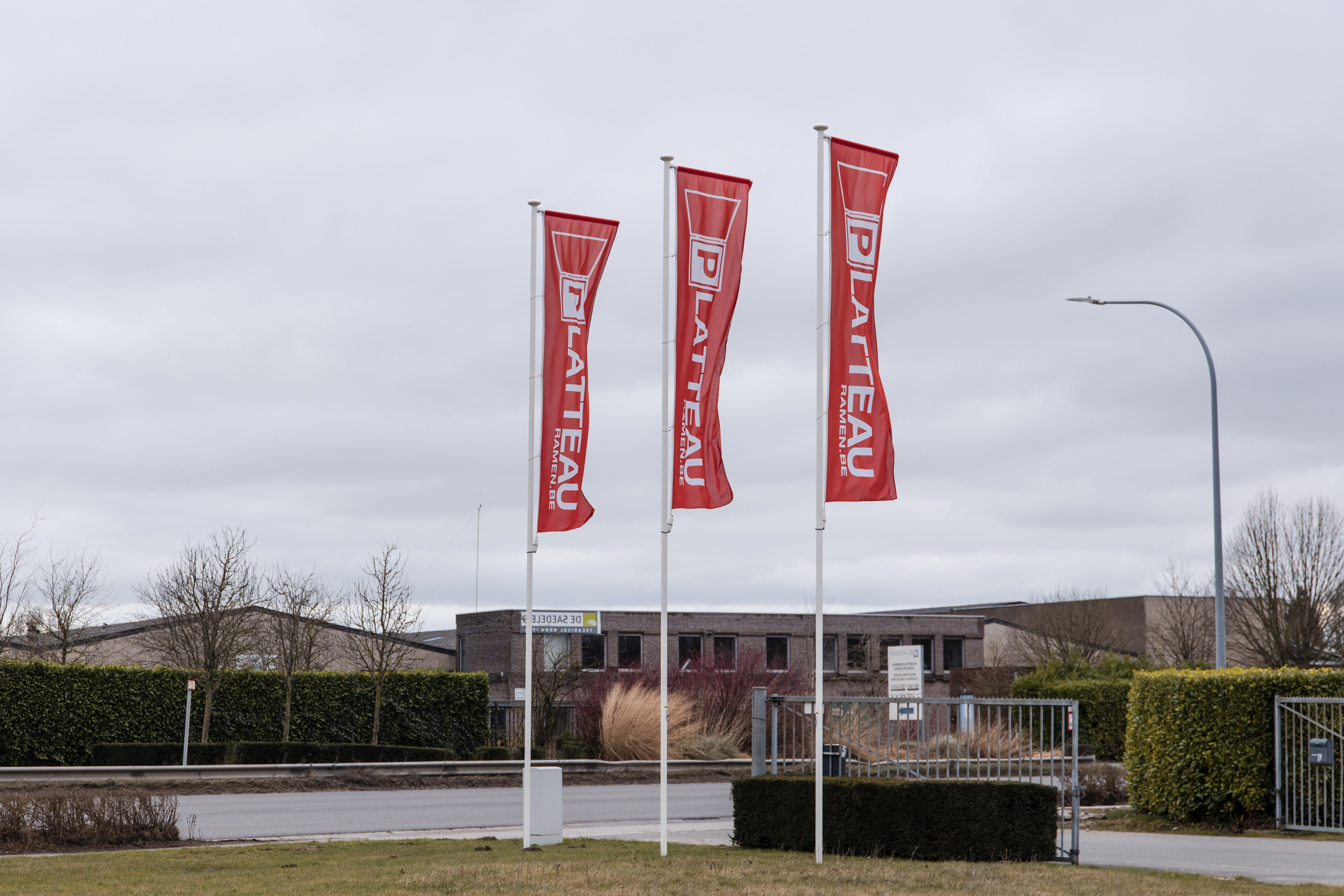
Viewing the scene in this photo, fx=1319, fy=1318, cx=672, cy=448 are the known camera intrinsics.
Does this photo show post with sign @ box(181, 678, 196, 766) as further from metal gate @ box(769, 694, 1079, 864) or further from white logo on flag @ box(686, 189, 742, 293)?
white logo on flag @ box(686, 189, 742, 293)

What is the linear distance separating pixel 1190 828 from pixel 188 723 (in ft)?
76.1

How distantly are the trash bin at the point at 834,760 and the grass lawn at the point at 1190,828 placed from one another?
17.2ft

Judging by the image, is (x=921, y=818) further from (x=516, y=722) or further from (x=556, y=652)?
(x=556, y=652)

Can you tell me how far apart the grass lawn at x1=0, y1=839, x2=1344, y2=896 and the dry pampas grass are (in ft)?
65.9

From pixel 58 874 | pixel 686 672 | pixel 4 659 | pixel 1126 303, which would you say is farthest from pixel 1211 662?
pixel 58 874

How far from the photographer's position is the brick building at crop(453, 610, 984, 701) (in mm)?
56062

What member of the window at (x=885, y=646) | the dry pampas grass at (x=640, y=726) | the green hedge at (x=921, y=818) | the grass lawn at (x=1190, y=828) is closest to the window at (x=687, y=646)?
the window at (x=885, y=646)

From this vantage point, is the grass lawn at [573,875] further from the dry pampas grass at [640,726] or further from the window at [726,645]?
the window at [726,645]

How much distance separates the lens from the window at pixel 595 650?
57375 mm

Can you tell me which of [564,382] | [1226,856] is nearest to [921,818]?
[1226,856]

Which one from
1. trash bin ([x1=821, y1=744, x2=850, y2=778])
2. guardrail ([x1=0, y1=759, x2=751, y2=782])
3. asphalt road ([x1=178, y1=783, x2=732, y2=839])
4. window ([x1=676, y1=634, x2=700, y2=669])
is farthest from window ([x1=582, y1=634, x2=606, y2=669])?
trash bin ([x1=821, y1=744, x2=850, y2=778])

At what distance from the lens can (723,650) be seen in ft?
193

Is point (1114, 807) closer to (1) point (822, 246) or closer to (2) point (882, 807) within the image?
(2) point (882, 807)

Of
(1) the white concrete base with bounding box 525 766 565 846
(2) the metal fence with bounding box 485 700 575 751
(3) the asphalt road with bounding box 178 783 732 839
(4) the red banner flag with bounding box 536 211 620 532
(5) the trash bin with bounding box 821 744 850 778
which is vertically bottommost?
(2) the metal fence with bounding box 485 700 575 751
